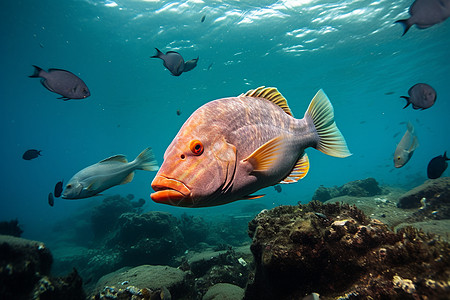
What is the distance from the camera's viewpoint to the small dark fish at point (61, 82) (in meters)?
3.50

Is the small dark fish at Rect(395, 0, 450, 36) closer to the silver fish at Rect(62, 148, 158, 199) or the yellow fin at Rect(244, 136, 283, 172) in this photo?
the yellow fin at Rect(244, 136, 283, 172)

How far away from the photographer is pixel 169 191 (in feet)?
4.09

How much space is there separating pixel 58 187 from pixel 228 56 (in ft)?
61.3

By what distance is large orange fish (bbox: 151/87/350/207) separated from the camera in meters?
1.31

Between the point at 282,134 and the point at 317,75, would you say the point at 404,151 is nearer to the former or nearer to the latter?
the point at 282,134

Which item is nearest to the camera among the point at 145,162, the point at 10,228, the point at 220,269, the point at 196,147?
the point at 196,147

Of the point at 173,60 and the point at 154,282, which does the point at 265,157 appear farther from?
the point at 173,60

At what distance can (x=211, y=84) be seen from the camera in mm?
25188

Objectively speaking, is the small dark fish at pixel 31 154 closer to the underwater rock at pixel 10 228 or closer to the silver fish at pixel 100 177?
the underwater rock at pixel 10 228

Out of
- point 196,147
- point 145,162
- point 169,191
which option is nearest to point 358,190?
point 145,162

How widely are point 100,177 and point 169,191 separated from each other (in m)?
3.02

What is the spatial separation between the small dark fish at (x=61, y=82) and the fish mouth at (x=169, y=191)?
3.39 m

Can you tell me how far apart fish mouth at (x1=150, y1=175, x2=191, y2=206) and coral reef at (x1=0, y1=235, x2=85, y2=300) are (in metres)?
3.78

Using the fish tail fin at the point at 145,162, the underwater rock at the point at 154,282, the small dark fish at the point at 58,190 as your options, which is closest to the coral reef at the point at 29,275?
the underwater rock at the point at 154,282
